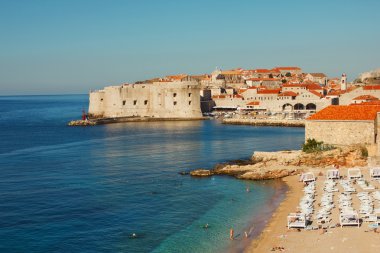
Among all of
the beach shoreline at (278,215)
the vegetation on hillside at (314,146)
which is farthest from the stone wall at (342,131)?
the beach shoreline at (278,215)

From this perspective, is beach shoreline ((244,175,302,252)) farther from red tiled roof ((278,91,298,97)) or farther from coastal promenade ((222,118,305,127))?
red tiled roof ((278,91,298,97))

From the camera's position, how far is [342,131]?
24719 mm

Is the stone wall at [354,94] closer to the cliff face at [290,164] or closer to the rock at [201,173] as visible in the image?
the cliff face at [290,164]

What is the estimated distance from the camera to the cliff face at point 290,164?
898 inches

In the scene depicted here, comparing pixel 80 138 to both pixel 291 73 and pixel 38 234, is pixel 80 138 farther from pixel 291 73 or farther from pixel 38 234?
pixel 291 73

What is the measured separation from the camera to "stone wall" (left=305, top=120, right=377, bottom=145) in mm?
24047

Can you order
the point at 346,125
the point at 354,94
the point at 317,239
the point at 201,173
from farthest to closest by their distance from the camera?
the point at 354,94
the point at 346,125
the point at 201,173
the point at 317,239

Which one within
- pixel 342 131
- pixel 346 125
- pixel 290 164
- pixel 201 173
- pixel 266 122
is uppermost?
pixel 346 125

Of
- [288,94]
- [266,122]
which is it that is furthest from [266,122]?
[288,94]

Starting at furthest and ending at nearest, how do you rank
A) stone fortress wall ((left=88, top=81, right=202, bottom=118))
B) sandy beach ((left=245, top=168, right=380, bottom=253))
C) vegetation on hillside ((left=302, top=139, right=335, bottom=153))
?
stone fortress wall ((left=88, top=81, right=202, bottom=118))
vegetation on hillside ((left=302, top=139, right=335, bottom=153))
sandy beach ((left=245, top=168, right=380, bottom=253))

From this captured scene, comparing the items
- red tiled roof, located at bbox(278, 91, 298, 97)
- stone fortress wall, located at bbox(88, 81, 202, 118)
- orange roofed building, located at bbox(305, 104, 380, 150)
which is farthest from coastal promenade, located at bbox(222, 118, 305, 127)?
orange roofed building, located at bbox(305, 104, 380, 150)

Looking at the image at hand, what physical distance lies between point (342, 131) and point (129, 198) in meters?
11.7

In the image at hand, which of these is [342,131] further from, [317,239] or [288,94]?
[288,94]

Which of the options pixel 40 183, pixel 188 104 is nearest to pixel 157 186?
pixel 40 183
